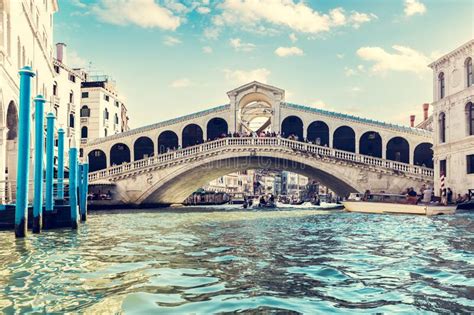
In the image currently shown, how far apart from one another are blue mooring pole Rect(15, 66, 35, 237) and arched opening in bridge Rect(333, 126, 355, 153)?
23533mm

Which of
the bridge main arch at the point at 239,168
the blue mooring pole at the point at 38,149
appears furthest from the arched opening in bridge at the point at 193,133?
the blue mooring pole at the point at 38,149

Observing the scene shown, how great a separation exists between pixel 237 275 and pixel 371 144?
25.7 meters

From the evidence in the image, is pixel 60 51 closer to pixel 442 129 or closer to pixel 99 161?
pixel 99 161

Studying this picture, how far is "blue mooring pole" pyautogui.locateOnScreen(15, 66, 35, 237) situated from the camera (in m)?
8.73

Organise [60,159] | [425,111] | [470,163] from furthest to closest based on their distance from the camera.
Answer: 1. [425,111]
2. [470,163]
3. [60,159]

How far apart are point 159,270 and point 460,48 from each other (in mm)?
20448

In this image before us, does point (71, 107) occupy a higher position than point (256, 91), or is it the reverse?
point (256, 91)

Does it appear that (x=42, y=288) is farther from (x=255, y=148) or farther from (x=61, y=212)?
(x=255, y=148)

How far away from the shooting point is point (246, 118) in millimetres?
38312

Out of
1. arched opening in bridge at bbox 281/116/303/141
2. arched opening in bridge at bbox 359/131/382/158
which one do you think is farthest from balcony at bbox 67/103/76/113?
arched opening in bridge at bbox 359/131/382/158

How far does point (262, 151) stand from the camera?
80.8ft

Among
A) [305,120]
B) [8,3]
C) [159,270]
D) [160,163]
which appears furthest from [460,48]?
[159,270]

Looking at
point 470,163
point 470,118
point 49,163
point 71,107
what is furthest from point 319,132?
point 49,163

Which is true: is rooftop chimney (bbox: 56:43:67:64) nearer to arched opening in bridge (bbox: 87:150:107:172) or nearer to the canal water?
arched opening in bridge (bbox: 87:150:107:172)
